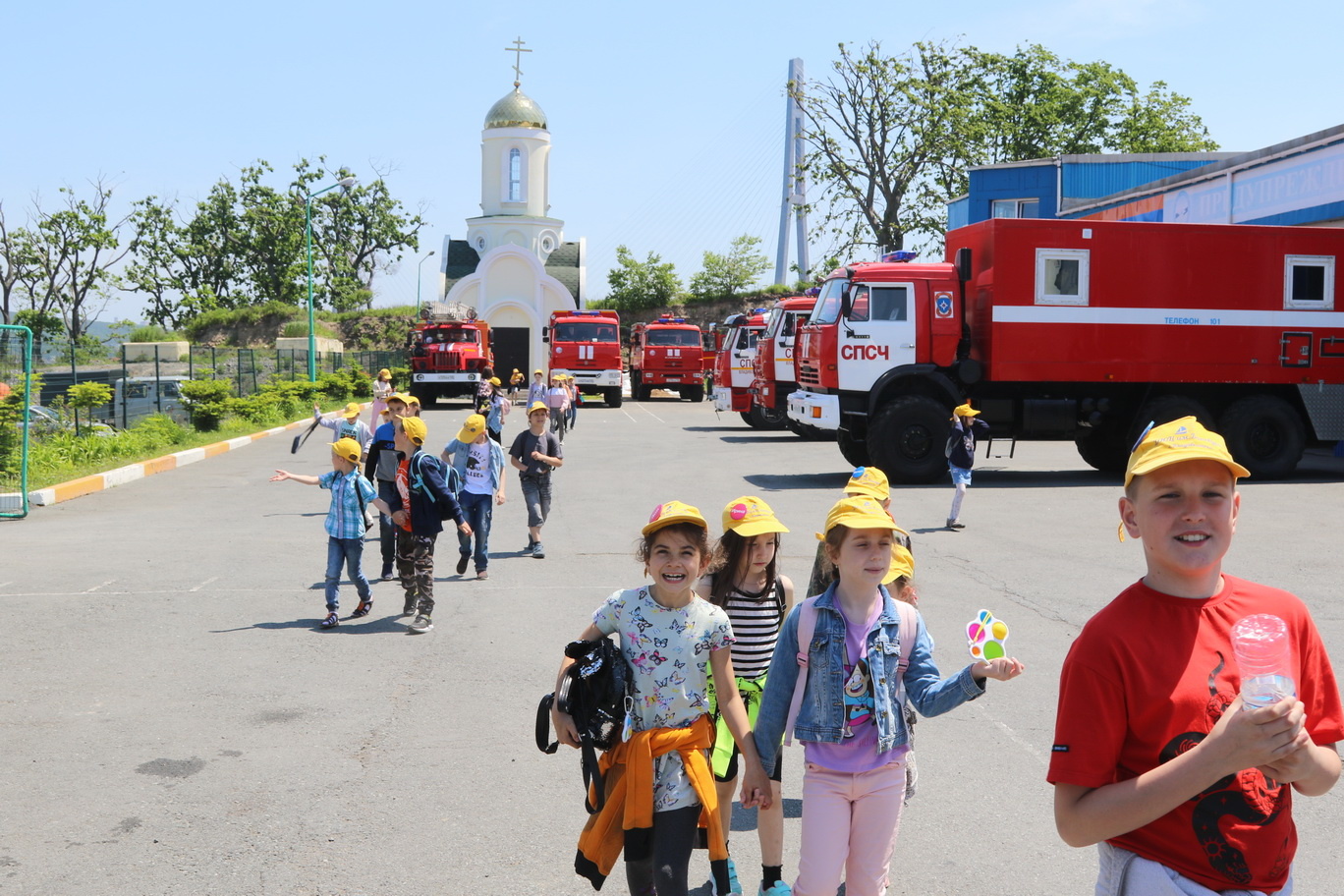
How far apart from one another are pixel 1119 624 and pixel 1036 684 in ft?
16.8

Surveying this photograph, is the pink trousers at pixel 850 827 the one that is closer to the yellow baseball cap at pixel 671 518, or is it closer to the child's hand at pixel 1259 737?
the yellow baseball cap at pixel 671 518

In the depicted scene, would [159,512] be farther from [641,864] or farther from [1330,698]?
[1330,698]

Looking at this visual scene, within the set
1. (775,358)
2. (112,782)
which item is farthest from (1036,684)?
(775,358)

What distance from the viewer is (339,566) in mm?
8758

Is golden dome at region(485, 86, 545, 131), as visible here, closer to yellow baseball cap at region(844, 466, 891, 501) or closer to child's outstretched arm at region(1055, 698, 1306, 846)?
yellow baseball cap at region(844, 466, 891, 501)

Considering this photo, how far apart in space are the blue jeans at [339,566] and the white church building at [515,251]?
5331cm

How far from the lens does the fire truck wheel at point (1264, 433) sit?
19031mm

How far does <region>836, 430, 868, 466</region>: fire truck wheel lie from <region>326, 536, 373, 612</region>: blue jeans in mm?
11195

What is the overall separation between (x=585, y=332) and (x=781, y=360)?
1693 centimetres

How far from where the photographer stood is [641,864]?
3.78 meters

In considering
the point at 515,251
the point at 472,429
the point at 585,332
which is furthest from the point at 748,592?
the point at 515,251

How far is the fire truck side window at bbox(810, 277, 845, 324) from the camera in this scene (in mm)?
18750

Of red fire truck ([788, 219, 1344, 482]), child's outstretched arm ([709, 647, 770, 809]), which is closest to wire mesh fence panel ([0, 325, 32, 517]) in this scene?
red fire truck ([788, 219, 1344, 482])

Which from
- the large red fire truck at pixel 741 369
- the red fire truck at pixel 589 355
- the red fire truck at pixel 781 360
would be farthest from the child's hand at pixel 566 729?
the red fire truck at pixel 589 355
